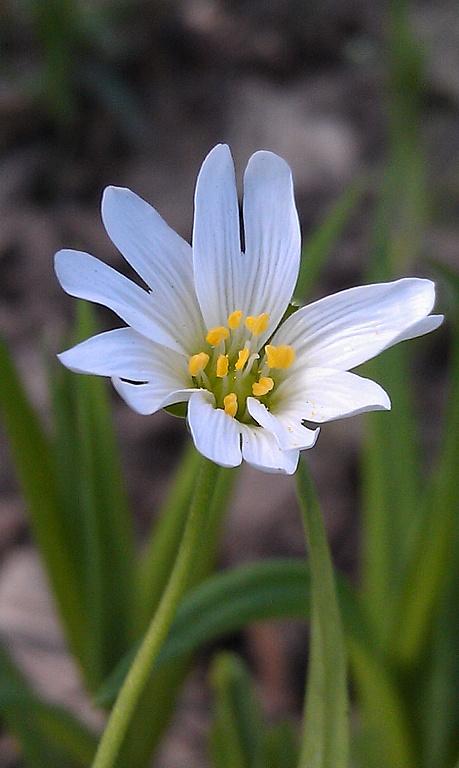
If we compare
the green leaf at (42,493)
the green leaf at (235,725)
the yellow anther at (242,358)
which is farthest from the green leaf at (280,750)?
the yellow anther at (242,358)

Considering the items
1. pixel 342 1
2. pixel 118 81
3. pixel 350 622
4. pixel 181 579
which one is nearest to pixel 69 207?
pixel 118 81

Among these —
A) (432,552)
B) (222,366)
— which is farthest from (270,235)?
(432,552)

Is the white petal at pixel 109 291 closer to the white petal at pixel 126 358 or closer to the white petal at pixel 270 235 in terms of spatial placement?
the white petal at pixel 126 358

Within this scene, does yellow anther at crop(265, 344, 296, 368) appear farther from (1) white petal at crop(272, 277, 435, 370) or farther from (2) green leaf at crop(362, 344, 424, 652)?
(2) green leaf at crop(362, 344, 424, 652)

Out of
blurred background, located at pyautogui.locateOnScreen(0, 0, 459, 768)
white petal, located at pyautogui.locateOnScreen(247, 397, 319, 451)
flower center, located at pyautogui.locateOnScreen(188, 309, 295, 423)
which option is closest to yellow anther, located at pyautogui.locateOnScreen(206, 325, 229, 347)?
flower center, located at pyautogui.locateOnScreen(188, 309, 295, 423)

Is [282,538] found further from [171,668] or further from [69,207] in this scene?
[69,207]

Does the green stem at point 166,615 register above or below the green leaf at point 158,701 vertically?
above
